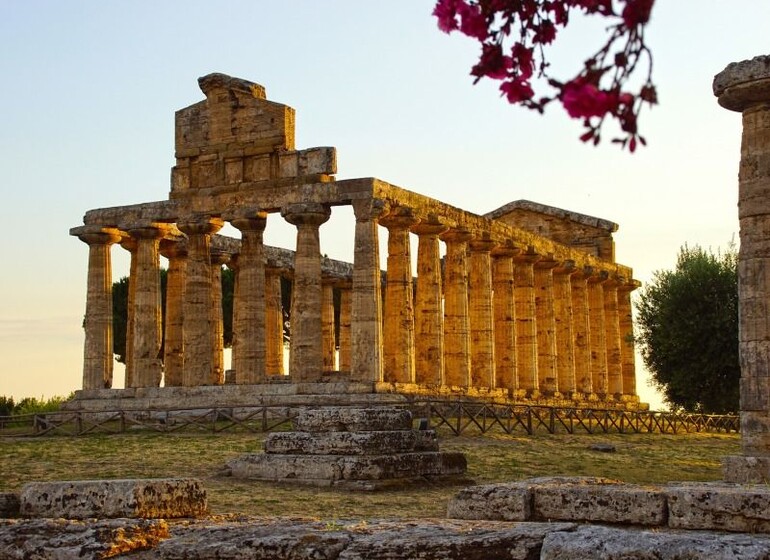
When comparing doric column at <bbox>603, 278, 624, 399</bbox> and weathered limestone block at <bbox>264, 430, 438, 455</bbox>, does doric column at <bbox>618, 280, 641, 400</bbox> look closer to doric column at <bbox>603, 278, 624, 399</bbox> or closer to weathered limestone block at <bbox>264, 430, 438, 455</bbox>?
doric column at <bbox>603, 278, 624, 399</bbox>

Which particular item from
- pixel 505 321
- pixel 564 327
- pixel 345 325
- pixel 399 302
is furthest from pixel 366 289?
pixel 345 325

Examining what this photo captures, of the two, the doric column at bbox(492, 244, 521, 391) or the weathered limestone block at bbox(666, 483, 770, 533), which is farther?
the doric column at bbox(492, 244, 521, 391)

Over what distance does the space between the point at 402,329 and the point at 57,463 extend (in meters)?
16.8

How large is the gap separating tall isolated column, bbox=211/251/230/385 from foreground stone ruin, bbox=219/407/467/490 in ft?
68.2

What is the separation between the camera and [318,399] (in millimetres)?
34938

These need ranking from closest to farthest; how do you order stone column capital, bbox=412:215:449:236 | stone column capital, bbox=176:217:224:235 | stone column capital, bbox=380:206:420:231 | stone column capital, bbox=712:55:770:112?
stone column capital, bbox=712:55:770:112
stone column capital, bbox=380:206:420:231
stone column capital, bbox=412:215:449:236
stone column capital, bbox=176:217:224:235

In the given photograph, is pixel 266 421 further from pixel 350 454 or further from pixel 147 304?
pixel 147 304

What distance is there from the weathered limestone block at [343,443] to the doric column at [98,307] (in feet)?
74.8

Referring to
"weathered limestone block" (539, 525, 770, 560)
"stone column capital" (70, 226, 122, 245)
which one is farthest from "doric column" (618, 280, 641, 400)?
"weathered limestone block" (539, 525, 770, 560)

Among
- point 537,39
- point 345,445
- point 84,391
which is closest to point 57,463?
point 345,445

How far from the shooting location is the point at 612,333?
5688cm

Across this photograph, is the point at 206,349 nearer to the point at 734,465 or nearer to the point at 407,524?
the point at 734,465

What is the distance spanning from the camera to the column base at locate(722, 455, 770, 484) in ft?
63.3

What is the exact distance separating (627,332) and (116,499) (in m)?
48.0
